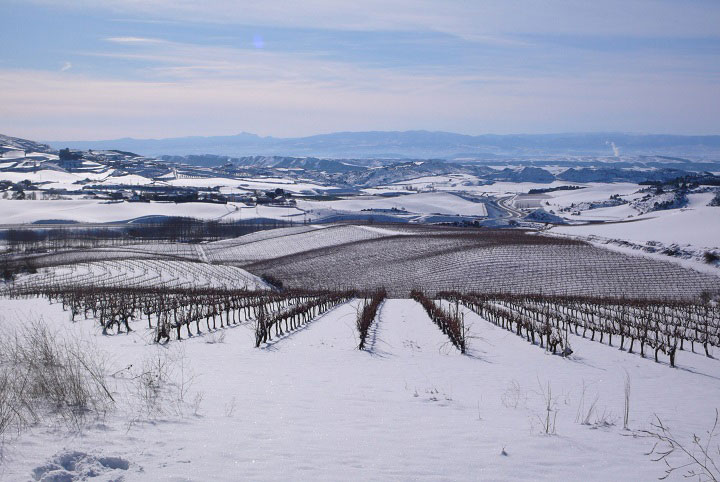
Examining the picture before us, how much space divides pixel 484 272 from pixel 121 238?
54.4 metres

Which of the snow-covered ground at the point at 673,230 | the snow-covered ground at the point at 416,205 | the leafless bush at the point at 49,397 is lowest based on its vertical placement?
the snow-covered ground at the point at 416,205

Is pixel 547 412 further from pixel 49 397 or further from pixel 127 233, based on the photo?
pixel 127 233

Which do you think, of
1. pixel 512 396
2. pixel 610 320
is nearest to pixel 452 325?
pixel 512 396

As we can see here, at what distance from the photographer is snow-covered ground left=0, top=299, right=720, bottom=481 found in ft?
16.7

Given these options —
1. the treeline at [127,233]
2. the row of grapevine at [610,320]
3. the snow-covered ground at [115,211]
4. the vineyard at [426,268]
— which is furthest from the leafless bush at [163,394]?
the snow-covered ground at [115,211]

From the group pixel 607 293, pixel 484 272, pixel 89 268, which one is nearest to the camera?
pixel 607 293

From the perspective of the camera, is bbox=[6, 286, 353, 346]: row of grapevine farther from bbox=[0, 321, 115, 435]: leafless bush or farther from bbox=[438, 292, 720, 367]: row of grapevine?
bbox=[438, 292, 720, 367]: row of grapevine

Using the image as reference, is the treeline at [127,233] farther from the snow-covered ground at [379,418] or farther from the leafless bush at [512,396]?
the leafless bush at [512,396]

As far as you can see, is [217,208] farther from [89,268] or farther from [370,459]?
[370,459]

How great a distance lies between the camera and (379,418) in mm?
7070

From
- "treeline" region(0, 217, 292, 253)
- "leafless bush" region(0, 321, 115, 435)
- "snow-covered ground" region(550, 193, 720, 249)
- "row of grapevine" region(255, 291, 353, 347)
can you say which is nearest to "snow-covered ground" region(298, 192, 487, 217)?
"treeline" region(0, 217, 292, 253)

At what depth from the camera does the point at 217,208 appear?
10450 centimetres

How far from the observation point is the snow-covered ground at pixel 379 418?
5.10 m

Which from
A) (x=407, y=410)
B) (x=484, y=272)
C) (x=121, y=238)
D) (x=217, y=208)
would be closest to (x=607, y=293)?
(x=484, y=272)
